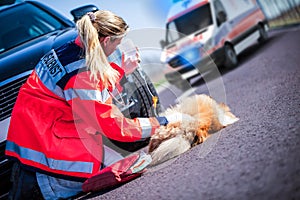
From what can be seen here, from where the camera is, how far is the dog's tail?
3.86 metres

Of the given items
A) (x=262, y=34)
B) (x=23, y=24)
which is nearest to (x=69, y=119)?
(x=23, y=24)

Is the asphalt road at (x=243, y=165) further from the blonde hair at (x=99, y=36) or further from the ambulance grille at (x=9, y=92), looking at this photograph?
the ambulance grille at (x=9, y=92)

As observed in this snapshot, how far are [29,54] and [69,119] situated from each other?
41.9 inches

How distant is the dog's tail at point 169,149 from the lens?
3857 millimetres

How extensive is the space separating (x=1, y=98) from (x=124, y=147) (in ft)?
4.20

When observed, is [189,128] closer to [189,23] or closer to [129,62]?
[129,62]

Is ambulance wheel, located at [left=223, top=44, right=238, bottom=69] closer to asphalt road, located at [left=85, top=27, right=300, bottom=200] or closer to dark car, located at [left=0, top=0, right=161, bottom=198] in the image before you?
asphalt road, located at [left=85, top=27, right=300, bottom=200]

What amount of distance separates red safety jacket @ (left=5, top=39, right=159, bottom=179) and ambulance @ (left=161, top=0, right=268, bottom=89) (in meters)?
7.70

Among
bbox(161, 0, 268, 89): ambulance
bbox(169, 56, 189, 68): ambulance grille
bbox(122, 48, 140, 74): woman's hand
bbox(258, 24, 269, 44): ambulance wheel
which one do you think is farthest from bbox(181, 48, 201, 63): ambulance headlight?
bbox(122, 48, 140, 74): woman's hand

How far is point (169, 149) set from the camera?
3.90 m

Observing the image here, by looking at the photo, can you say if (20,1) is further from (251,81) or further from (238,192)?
(238,192)

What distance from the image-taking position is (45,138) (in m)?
3.57

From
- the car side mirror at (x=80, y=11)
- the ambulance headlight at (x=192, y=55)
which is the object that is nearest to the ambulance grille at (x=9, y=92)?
the car side mirror at (x=80, y=11)

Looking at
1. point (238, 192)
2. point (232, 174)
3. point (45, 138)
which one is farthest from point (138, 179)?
point (238, 192)
